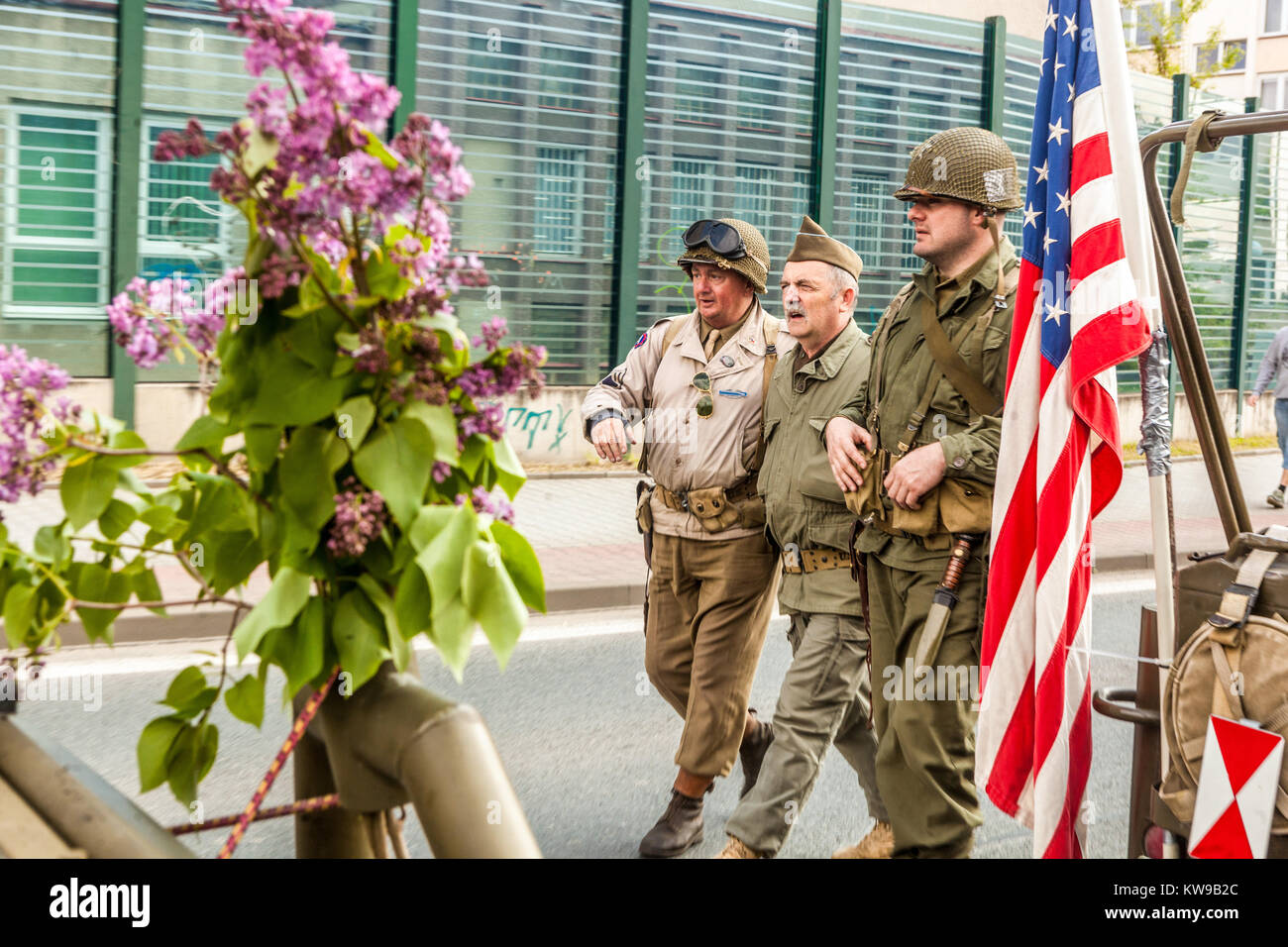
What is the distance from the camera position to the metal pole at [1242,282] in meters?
20.3

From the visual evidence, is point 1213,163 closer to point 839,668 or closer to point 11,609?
point 839,668

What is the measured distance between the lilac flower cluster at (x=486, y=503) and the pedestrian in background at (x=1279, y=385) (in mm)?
13063

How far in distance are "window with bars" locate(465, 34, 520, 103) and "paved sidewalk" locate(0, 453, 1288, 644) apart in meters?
3.78

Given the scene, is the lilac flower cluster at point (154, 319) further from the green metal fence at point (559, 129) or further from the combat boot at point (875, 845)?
the green metal fence at point (559, 129)

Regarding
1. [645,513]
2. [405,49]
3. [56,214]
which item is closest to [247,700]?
[645,513]

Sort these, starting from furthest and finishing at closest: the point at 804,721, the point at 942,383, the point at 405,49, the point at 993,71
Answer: the point at 993,71, the point at 405,49, the point at 804,721, the point at 942,383

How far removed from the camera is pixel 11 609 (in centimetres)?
148

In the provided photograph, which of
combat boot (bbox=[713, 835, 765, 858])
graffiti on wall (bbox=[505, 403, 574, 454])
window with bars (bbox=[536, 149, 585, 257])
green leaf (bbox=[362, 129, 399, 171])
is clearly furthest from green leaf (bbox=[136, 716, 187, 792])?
window with bars (bbox=[536, 149, 585, 257])

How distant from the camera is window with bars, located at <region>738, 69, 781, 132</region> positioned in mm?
14729

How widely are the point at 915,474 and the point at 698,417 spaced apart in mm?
1190

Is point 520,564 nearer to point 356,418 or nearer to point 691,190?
point 356,418

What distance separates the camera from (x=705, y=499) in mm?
4586

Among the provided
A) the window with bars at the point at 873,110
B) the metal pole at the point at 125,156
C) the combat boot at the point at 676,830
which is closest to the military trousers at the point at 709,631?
the combat boot at the point at 676,830

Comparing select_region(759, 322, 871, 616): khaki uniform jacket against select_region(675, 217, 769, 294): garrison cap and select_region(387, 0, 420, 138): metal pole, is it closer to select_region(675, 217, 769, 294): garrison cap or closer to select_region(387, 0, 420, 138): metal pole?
select_region(675, 217, 769, 294): garrison cap
